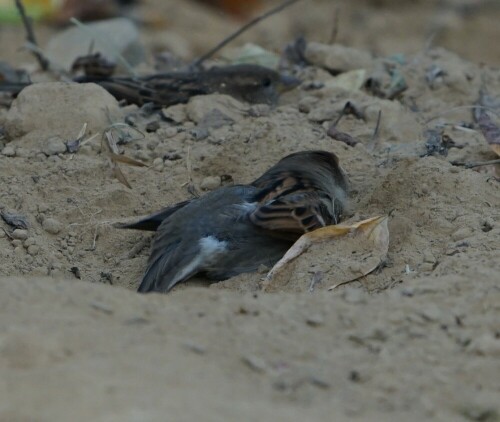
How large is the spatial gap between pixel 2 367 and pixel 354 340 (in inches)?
42.4

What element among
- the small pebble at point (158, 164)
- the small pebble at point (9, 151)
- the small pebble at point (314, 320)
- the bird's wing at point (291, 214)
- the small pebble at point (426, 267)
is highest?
the small pebble at point (314, 320)

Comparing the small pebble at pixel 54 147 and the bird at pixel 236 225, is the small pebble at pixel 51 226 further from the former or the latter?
the small pebble at pixel 54 147

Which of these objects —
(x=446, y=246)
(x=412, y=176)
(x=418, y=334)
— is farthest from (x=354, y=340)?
(x=412, y=176)

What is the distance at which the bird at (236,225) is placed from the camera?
5.12m

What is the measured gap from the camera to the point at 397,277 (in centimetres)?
473

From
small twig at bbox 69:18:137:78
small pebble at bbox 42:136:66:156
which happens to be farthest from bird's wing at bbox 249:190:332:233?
small twig at bbox 69:18:137:78

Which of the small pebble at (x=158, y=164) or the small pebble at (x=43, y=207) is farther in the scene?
the small pebble at (x=158, y=164)

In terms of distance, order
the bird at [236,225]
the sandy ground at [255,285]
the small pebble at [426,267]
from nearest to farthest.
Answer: the sandy ground at [255,285] → the small pebble at [426,267] → the bird at [236,225]

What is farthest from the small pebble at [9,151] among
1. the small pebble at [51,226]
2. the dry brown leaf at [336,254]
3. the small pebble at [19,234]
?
the dry brown leaf at [336,254]

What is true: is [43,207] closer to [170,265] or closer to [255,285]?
[170,265]

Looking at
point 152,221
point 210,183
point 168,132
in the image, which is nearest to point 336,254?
point 152,221

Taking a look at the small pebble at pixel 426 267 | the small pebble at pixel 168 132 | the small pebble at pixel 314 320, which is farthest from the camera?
the small pebble at pixel 168 132

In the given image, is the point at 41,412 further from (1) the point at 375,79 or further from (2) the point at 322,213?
(1) the point at 375,79

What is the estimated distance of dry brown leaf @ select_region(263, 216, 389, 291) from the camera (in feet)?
15.7
